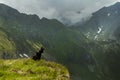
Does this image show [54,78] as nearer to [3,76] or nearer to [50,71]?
[50,71]

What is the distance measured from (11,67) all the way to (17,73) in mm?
4175

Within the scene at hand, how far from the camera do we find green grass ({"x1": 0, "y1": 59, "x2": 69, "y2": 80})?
5268cm

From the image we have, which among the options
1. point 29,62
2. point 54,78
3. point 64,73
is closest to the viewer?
point 54,78

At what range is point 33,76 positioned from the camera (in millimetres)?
53188

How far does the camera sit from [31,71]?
55.5m

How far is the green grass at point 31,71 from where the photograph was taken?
173 feet

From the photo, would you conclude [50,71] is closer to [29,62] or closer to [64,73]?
[64,73]

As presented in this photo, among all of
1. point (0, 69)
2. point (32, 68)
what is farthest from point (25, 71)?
point (0, 69)

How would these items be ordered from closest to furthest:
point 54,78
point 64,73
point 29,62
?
point 54,78 < point 64,73 < point 29,62

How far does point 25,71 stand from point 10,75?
3156mm

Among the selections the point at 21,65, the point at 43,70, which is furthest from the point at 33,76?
the point at 21,65

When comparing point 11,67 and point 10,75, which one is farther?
point 11,67

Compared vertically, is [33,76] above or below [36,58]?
below

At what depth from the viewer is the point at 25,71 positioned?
5578 centimetres
